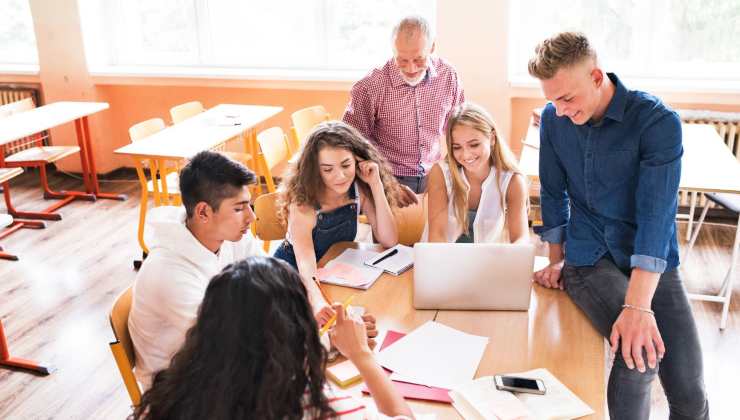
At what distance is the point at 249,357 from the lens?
126 centimetres

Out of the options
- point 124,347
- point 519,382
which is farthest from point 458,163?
point 124,347

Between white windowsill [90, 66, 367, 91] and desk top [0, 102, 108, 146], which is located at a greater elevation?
white windowsill [90, 66, 367, 91]

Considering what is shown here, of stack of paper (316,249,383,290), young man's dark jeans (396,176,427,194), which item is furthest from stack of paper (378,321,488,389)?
young man's dark jeans (396,176,427,194)

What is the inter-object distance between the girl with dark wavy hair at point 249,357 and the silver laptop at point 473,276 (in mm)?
736

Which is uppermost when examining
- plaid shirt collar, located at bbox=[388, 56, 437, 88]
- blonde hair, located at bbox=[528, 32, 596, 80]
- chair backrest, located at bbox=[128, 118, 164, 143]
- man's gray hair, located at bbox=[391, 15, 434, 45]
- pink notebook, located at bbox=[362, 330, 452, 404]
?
man's gray hair, located at bbox=[391, 15, 434, 45]

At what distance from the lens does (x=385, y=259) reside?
2.47 metres

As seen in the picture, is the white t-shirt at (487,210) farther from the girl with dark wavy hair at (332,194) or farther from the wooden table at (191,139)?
the wooden table at (191,139)

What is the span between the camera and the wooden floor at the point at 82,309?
9.79 feet

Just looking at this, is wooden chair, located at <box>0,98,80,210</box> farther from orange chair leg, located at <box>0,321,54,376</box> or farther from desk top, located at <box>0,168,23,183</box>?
orange chair leg, located at <box>0,321,54,376</box>

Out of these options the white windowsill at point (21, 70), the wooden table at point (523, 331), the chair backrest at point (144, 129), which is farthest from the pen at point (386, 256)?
the white windowsill at point (21, 70)

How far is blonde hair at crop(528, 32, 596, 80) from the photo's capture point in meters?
1.87

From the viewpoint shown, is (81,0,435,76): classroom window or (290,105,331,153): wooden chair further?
(81,0,435,76): classroom window

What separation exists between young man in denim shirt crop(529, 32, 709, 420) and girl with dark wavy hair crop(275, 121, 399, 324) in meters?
0.82

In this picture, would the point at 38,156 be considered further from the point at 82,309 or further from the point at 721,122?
the point at 721,122
